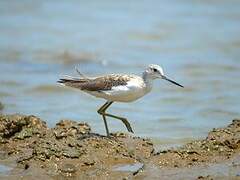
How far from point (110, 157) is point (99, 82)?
1320 millimetres

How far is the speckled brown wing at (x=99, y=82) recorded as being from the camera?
8.57 meters

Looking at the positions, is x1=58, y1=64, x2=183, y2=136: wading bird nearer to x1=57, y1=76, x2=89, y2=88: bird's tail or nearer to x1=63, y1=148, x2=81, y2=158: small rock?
x1=57, y1=76, x2=89, y2=88: bird's tail

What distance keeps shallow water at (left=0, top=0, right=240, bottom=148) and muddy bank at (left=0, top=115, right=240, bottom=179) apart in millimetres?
1428

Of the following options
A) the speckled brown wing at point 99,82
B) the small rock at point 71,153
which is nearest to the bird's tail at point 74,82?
the speckled brown wing at point 99,82

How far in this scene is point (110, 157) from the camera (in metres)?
7.71

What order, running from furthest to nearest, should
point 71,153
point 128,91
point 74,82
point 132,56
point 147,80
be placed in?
point 132,56
point 74,82
point 147,80
point 128,91
point 71,153

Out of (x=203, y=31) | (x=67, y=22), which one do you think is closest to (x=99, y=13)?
(x=67, y=22)

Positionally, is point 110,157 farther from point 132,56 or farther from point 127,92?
point 132,56

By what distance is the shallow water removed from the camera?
11266 mm

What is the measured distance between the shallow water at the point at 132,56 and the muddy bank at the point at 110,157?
143 centimetres

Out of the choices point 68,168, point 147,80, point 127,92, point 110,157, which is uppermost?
point 147,80

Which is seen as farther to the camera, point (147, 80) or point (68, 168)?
point (147, 80)

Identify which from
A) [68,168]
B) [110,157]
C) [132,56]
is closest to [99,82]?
[110,157]

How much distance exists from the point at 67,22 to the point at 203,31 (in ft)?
13.9
